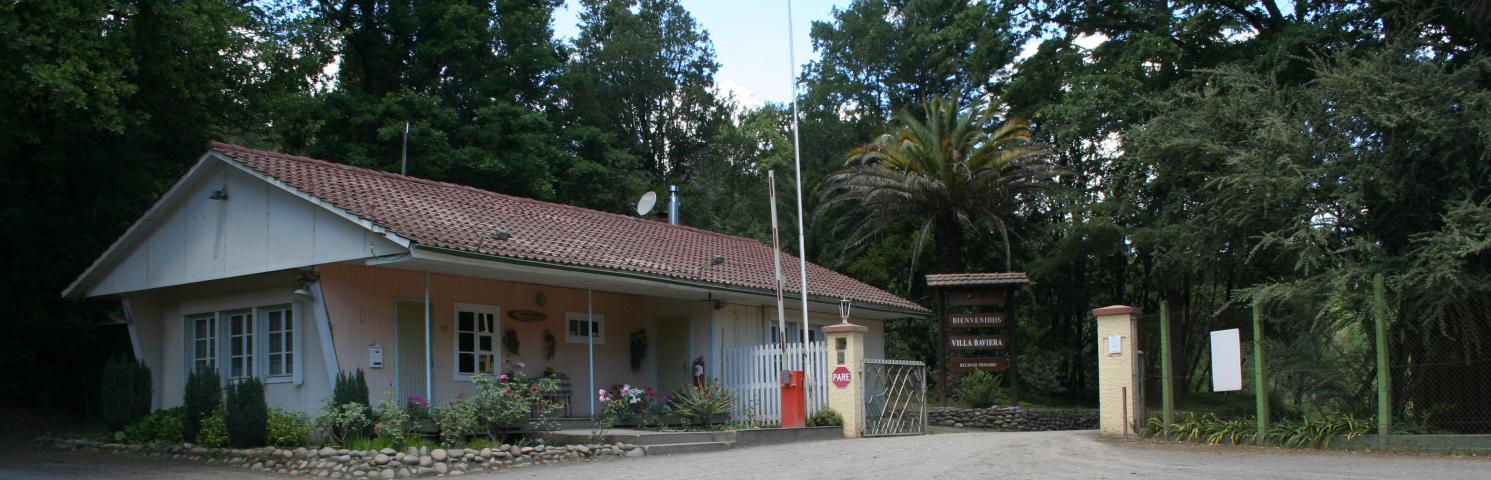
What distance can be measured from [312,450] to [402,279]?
3276 mm

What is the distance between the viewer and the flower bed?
12.6m

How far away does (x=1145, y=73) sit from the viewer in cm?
2584

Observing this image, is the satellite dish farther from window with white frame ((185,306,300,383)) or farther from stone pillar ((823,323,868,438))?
window with white frame ((185,306,300,383))

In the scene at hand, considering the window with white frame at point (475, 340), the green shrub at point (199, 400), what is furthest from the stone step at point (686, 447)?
the green shrub at point (199, 400)

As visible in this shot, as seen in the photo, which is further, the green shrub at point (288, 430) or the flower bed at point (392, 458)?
the green shrub at point (288, 430)

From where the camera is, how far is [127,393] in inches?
655

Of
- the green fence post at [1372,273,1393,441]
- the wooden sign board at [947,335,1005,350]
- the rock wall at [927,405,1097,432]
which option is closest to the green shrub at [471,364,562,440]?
the green fence post at [1372,273,1393,441]

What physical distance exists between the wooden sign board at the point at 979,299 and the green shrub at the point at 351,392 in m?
13.9

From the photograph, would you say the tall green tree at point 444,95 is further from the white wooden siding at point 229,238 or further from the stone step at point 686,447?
the stone step at point 686,447

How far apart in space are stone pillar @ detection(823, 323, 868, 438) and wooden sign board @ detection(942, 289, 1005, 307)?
7324 millimetres

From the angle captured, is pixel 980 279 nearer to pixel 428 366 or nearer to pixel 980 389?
pixel 980 389

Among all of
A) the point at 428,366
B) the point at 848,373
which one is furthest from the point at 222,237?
the point at 848,373

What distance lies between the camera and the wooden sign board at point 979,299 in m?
24.6

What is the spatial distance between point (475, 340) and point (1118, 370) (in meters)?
9.02
